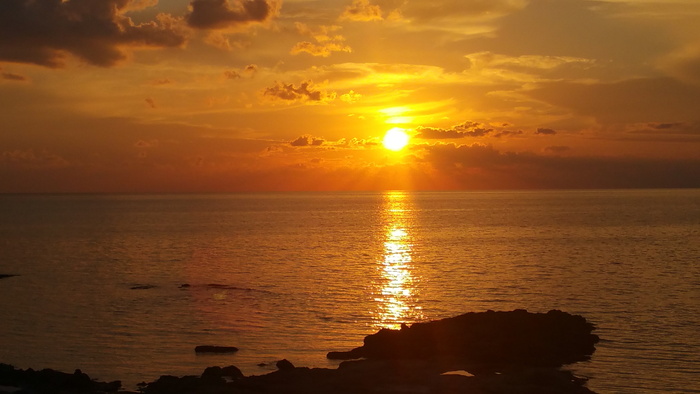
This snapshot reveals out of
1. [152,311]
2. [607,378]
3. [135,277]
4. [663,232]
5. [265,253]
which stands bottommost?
[607,378]

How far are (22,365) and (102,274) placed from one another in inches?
1519

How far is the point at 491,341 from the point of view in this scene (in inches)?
1371

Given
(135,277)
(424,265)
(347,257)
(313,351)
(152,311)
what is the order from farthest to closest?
(347,257) < (424,265) < (135,277) < (152,311) < (313,351)

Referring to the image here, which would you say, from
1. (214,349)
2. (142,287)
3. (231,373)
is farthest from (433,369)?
(142,287)

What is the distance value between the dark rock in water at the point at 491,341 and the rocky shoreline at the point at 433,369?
49 mm

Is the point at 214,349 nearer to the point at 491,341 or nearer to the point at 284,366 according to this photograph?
the point at 284,366

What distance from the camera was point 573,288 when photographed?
57719 mm

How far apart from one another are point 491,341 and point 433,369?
5.32 metres

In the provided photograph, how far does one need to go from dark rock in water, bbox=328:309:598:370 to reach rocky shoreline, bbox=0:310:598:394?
0.05 meters

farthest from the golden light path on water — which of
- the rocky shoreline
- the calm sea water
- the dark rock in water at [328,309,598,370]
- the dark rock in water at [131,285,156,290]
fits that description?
the dark rock in water at [131,285,156,290]

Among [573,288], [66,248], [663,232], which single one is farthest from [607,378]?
[663,232]

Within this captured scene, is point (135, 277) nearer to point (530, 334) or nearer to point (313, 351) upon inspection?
point (313, 351)

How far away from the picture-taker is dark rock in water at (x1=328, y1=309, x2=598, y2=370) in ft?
110

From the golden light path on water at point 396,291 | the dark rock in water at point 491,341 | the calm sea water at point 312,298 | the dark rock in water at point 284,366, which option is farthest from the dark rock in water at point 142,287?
the dark rock in water at point 284,366
